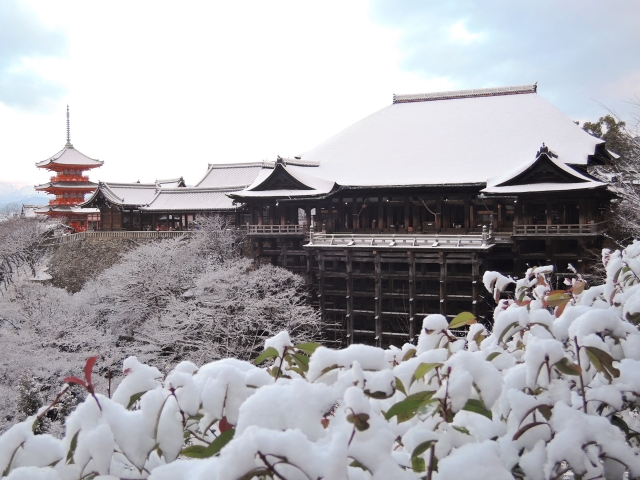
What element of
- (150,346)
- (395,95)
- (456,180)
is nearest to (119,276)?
(150,346)

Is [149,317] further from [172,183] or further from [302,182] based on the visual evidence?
[172,183]

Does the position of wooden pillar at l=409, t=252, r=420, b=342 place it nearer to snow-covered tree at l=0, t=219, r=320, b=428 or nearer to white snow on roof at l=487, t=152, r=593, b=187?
snow-covered tree at l=0, t=219, r=320, b=428

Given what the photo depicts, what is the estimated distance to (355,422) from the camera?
1172mm

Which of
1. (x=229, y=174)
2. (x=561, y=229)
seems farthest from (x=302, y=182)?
(x=561, y=229)

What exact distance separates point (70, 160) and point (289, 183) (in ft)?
84.8

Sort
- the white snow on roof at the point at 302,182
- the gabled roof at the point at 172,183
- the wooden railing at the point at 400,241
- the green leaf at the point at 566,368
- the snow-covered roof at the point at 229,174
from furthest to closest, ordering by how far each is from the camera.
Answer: the gabled roof at the point at 172,183 < the snow-covered roof at the point at 229,174 < the white snow on roof at the point at 302,182 < the wooden railing at the point at 400,241 < the green leaf at the point at 566,368

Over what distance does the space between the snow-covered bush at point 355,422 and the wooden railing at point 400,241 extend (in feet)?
57.2

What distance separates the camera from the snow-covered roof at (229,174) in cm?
3080

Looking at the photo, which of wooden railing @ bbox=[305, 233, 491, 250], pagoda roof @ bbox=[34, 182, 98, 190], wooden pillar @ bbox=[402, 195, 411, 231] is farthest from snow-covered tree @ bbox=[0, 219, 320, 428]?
pagoda roof @ bbox=[34, 182, 98, 190]

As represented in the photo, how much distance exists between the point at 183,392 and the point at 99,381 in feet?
53.2

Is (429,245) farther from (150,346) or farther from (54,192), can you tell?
(54,192)

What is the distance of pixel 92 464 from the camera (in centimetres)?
142

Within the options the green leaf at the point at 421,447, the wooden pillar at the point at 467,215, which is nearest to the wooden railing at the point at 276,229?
the wooden pillar at the point at 467,215

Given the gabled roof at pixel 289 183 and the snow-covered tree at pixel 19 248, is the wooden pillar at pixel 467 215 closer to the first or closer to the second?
the gabled roof at pixel 289 183
